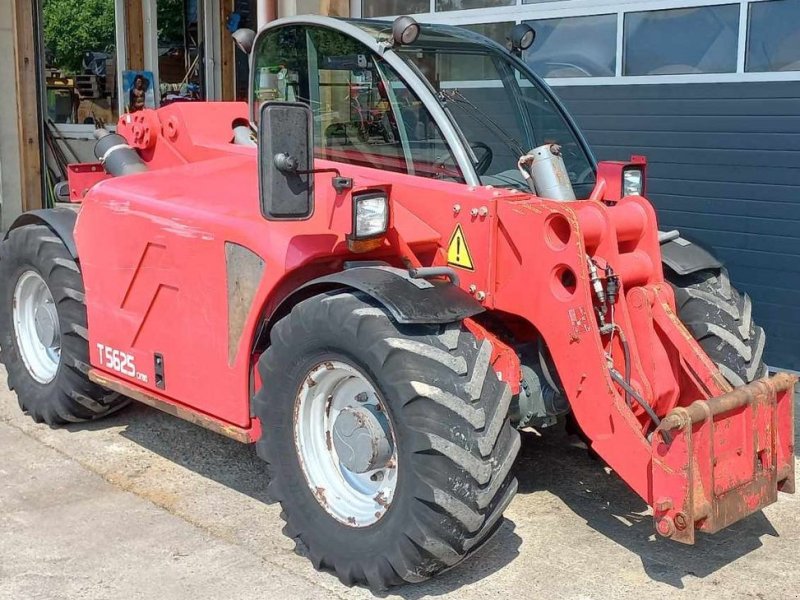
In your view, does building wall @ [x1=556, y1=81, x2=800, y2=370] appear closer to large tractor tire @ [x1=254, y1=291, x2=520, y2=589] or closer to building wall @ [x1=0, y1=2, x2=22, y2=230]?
large tractor tire @ [x1=254, y1=291, x2=520, y2=589]

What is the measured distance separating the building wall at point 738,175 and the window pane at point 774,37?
139 mm

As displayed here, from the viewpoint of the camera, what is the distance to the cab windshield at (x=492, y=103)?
14.4ft

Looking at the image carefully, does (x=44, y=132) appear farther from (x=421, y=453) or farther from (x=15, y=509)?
(x=421, y=453)

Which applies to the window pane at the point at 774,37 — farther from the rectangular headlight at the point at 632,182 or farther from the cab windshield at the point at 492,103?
the rectangular headlight at the point at 632,182

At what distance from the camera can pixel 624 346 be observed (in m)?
3.94

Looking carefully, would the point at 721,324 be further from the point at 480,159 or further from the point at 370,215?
the point at 370,215

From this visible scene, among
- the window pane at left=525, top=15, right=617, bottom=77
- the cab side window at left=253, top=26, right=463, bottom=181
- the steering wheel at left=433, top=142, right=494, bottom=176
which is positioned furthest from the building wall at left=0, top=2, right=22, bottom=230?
the steering wheel at left=433, top=142, right=494, bottom=176

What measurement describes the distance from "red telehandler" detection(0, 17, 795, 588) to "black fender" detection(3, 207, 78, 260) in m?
0.27

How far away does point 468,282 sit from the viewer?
4039 millimetres

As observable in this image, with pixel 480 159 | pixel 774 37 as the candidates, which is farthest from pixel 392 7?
pixel 480 159

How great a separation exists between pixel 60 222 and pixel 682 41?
14.7 feet

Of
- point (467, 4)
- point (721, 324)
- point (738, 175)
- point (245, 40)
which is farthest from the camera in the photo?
point (467, 4)

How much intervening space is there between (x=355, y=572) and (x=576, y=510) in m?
1.28

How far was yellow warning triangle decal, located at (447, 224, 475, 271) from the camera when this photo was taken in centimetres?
402
